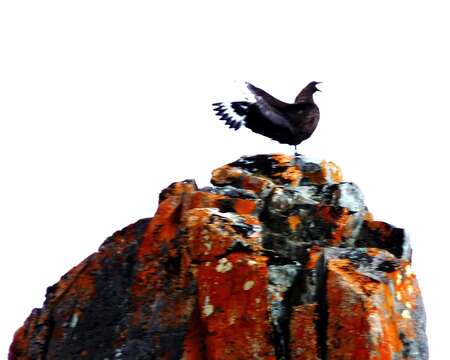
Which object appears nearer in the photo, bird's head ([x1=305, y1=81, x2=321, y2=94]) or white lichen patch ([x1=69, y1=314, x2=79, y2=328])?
white lichen patch ([x1=69, y1=314, x2=79, y2=328])

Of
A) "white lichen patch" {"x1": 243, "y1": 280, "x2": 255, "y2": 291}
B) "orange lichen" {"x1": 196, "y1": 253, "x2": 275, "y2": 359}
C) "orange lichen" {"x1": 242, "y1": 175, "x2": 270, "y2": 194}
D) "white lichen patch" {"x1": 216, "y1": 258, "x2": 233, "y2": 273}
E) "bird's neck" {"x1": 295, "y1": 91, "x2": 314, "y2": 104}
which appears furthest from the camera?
"bird's neck" {"x1": 295, "y1": 91, "x2": 314, "y2": 104}

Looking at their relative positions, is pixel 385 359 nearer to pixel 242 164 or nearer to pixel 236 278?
pixel 236 278

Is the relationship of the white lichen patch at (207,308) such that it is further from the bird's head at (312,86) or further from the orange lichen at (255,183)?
the bird's head at (312,86)

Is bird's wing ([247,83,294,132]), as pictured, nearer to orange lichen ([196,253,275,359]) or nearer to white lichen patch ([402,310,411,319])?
orange lichen ([196,253,275,359])

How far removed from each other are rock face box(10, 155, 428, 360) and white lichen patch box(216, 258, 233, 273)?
21 mm

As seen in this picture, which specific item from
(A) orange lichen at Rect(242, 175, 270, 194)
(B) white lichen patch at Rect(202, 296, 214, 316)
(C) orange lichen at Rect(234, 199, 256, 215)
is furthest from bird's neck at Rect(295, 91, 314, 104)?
(B) white lichen patch at Rect(202, 296, 214, 316)

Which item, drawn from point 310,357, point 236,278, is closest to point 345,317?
point 310,357

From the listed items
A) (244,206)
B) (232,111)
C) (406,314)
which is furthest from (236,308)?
(232,111)

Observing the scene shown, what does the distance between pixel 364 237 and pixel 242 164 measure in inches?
114

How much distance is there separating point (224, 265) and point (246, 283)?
1.66ft

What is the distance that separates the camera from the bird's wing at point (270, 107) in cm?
2036

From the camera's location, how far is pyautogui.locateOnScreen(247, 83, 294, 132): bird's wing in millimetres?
20359

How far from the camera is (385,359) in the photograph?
15695 millimetres

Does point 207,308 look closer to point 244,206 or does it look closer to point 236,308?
point 236,308
